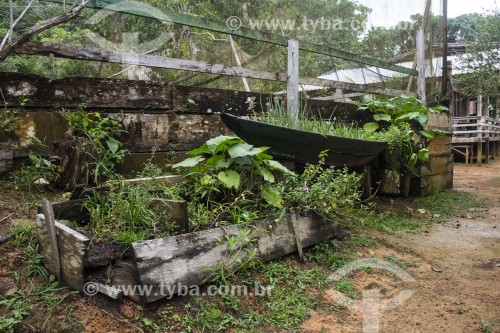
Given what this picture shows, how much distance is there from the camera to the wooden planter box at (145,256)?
181 centimetres

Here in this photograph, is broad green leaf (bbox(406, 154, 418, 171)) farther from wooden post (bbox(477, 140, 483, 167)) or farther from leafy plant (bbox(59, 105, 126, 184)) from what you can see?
wooden post (bbox(477, 140, 483, 167))

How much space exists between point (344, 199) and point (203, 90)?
1751 mm

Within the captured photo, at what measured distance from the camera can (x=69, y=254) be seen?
1.85 m

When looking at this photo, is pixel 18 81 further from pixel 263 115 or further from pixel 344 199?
pixel 344 199

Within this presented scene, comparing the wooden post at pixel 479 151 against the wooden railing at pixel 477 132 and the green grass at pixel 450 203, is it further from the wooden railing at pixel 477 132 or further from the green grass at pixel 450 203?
the green grass at pixel 450 203

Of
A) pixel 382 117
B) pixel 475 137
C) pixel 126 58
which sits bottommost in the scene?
pixel 475 137

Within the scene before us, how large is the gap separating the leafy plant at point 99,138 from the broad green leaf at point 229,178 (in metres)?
0.97

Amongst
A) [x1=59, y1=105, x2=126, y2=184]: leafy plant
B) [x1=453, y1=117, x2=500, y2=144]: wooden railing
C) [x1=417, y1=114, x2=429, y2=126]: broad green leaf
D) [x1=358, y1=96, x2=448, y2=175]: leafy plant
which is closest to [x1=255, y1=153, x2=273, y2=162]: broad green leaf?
[x1=59, y1=105, x2=126, y2=184]: leafy plant

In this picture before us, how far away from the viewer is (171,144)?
3531 mm

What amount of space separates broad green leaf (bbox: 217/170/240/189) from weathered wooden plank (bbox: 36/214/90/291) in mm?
941

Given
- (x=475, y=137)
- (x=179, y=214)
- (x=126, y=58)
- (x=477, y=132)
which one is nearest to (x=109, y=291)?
(x=179, y=214)

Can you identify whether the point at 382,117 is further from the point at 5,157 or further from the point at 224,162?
the point at 5,157

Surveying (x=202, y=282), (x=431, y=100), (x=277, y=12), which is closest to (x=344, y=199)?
(x=202, y=282)

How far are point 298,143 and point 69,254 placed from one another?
215cm
